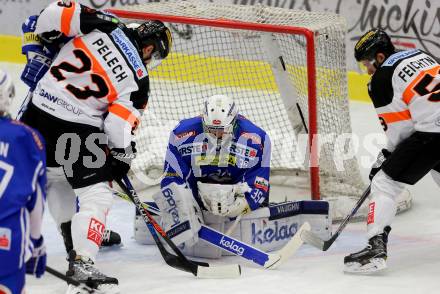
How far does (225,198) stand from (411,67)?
1018mm

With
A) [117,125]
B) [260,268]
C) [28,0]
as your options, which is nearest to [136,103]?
[117,125]

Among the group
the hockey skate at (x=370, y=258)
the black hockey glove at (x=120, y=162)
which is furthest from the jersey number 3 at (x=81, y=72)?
the hockey skate at (x=370, y=258)

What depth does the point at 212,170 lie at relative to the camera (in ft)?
14.9

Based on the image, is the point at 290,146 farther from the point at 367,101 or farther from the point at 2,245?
the point at 2,245

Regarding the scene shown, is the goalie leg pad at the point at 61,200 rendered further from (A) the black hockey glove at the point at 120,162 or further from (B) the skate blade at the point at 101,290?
(B) the skate blade at the point at 101,290

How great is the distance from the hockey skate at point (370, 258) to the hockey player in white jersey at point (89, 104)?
3.52 ft

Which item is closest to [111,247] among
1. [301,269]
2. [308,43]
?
[301,269]

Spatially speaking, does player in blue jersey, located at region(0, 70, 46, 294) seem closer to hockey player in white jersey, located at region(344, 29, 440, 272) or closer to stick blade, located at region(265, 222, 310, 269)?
stick blade, located at region(265, 222, 310, 269)

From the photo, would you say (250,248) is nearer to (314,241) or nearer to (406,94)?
(314,241)

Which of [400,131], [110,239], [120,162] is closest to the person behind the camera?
[120,162]

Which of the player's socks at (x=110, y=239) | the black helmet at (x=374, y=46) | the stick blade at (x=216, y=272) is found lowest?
the stick blade at (x=216, y=272)

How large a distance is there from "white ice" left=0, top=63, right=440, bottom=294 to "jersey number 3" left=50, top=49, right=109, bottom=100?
A: 2.66ft

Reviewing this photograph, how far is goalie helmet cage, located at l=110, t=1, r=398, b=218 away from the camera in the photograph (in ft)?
16.8

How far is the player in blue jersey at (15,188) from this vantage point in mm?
2799
